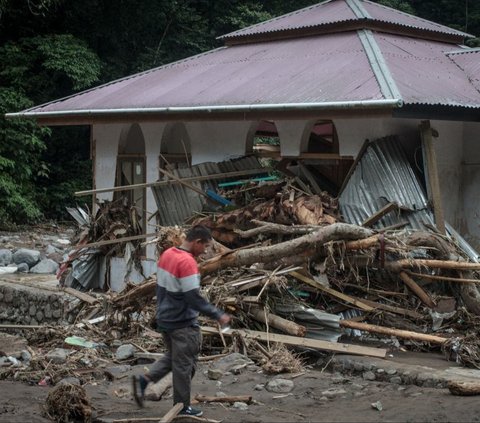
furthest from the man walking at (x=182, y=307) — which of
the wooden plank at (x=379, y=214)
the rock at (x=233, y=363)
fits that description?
the wooden plank at (x=379, y=214)

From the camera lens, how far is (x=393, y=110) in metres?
10.2

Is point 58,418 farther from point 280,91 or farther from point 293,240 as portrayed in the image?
point 280,91

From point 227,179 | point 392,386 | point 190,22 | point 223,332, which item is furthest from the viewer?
point 190,22

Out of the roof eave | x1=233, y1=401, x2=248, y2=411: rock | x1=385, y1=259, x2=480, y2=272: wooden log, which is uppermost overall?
the roof eave

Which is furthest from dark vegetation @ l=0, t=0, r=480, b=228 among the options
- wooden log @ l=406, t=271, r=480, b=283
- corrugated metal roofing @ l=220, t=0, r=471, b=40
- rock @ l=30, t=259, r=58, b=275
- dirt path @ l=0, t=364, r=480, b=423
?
wooden log @ l=406, t=271, r=480, b=283

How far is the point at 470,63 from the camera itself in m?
13.6

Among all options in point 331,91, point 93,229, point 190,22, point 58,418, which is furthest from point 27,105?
point 58,418

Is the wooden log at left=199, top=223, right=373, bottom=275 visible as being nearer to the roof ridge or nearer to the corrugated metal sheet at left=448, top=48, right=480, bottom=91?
the roof ridge

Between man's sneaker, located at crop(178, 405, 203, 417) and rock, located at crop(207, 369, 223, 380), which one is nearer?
man's sneaker, located at crop(178, 405, 203, 417)

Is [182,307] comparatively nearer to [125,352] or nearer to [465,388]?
[465,388]

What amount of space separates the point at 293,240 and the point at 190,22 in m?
22.5

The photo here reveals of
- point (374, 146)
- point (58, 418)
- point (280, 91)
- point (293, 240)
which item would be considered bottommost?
point (58, 418)

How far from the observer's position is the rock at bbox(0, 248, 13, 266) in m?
19.1

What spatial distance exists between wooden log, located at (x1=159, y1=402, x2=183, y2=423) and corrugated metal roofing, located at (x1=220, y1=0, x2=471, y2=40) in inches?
321
